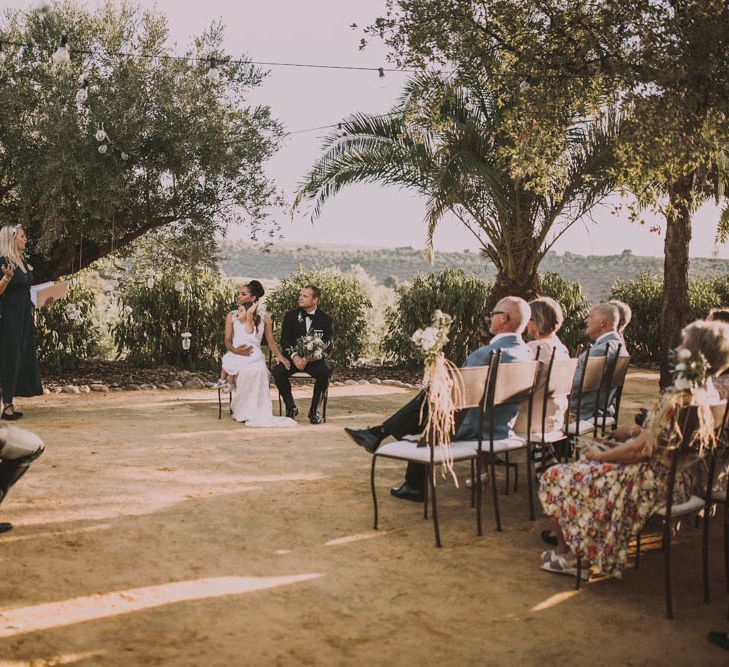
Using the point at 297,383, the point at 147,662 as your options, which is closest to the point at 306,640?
the point at 147,662

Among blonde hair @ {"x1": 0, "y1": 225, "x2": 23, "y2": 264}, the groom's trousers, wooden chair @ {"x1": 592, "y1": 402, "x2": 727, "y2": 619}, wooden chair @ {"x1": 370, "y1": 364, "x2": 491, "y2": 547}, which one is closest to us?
wooden chair @ {"x1": 592, "y1": 402, "x2": 727, "y2": 619}

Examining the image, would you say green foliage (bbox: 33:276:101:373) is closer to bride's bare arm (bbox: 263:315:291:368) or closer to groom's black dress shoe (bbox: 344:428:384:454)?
bride's bare arm (bbox: 263:315:291:368)

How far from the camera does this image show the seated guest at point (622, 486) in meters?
4.30

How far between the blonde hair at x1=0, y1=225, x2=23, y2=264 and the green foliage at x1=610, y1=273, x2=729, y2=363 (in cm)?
1185

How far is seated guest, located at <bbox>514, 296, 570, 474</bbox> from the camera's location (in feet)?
19.9

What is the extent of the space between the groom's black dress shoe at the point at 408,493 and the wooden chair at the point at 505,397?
25.2 inches

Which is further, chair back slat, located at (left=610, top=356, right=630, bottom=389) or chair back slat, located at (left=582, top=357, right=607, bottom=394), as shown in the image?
chair back slat, located at (left=610, top=356, right=630, bottom=389)

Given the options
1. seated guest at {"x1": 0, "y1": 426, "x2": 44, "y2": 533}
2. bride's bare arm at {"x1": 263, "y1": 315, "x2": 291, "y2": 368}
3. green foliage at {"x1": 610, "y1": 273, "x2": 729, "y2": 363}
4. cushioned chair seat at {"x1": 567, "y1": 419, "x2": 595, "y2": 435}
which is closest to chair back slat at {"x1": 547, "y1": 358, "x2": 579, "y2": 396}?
cushioned chair seat at {"x1": 567, "y1": 419, "x2": 595, "y2": 435}

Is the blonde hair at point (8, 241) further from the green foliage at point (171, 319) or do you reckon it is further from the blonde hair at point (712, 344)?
the blonde hair at point (712, 344)

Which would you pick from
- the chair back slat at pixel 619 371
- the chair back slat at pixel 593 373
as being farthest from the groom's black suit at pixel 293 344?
the chair back slat at pixel 593 373

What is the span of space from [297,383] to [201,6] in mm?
5822

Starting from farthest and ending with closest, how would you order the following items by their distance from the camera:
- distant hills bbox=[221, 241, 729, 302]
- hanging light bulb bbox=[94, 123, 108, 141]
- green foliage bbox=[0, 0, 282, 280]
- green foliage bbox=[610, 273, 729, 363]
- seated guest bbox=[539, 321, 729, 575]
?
distant hills bbox=[221, 241, 729, 302] → green foliage bbox=[610, 273, 729, 363] → green foliage bbox=[0, 0, 282, 280] → hanging light bulb bbox=[94, 123, 108, 141] → seated guest bbox=[539, 321, 729, 575]

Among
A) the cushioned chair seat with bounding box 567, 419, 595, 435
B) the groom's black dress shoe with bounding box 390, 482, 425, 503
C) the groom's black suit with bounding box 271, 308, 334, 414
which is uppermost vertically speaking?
the groom's black suit with bounding box 271, 308, 334, 414

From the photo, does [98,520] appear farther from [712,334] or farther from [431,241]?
[431,241]
